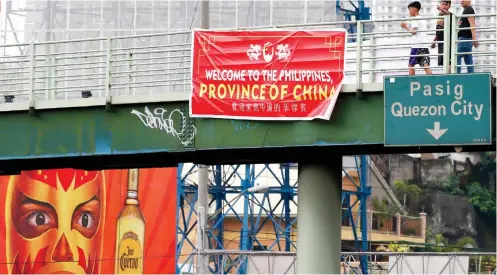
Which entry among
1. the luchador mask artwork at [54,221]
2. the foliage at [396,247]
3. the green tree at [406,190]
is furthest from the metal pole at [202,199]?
the green tree at [406,190]

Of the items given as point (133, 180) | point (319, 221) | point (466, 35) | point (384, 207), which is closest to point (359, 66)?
point (466, 35)

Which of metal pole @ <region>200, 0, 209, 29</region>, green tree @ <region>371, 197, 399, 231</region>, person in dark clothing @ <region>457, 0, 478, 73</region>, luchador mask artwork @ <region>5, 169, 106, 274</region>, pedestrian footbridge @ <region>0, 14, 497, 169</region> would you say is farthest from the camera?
green tree @ <region>371, 197, 399, 231</region>

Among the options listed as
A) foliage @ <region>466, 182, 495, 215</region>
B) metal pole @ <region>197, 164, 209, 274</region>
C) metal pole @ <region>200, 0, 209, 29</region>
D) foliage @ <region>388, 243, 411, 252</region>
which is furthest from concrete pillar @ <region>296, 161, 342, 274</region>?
foliage @ <region>466, 182, 495, 215</region>

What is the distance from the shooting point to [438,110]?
20.8m

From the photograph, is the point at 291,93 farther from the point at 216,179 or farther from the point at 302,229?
the point at 216,179

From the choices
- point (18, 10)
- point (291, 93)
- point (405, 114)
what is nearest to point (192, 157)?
point (291, 93)

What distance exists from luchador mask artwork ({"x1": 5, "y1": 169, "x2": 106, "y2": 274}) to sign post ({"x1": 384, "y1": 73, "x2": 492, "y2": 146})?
4921 centimetres

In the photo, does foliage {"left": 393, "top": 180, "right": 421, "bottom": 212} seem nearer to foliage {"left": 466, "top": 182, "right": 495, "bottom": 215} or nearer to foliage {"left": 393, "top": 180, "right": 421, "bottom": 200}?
foliage {"left": 393, "top": 180, "right": 421, "bottom": 200}

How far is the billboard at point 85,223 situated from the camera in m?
68.2

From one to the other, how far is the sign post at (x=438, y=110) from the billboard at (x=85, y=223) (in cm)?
4778

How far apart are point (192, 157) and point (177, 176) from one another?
44.7 m

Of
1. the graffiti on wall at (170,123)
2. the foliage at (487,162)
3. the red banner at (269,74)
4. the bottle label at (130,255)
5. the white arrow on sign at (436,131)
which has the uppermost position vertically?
the foliage at (487,162)

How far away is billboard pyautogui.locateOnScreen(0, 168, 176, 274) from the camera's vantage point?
68.2 metres

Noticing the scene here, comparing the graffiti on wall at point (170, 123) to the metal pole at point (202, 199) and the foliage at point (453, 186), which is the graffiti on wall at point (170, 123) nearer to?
the metal pole at point (202, 199)
